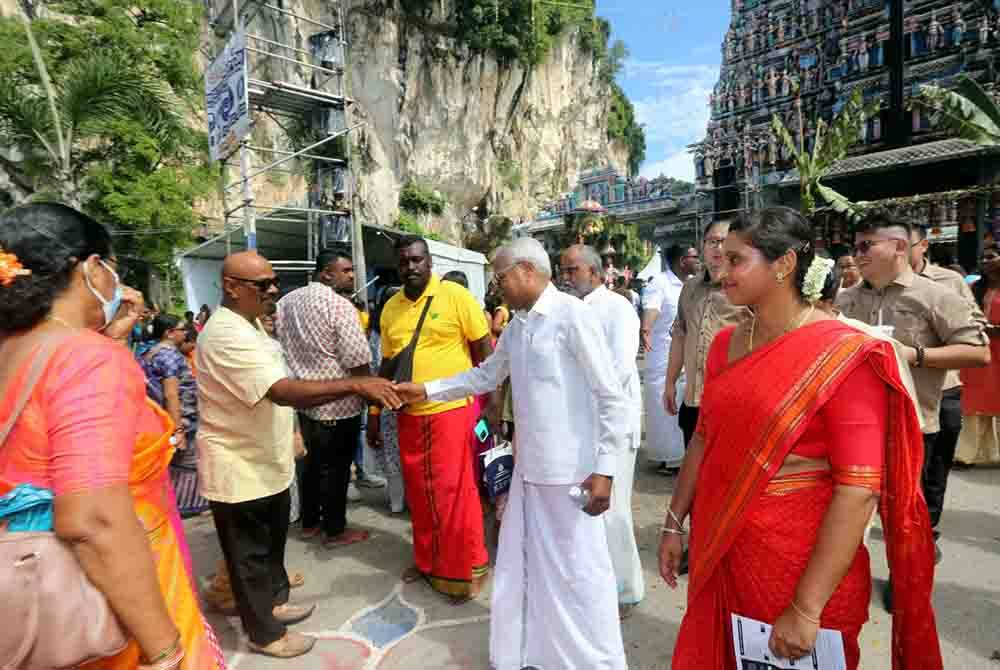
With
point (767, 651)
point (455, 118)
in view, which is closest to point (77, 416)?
point (767, 651)

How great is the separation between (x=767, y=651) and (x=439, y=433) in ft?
6.80

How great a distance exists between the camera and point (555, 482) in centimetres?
229

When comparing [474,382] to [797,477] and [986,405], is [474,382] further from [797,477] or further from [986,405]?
[986,405]

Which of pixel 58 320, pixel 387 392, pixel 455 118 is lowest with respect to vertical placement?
pixel 387 392

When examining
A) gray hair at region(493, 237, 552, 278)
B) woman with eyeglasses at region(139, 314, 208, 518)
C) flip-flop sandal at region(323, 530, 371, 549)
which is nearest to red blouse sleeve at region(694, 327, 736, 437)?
gray hair at region(493, 237, 552, 278)

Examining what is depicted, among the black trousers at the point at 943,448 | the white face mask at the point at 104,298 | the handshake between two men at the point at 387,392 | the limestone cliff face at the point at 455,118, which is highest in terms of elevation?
the limestone cliff face at the point at 455,118

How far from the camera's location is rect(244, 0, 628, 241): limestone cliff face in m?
28.3

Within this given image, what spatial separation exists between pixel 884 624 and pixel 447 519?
2232mm

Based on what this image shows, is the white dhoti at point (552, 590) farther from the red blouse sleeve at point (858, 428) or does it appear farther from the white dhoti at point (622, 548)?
the red blouse sleeve at point (858, 428)

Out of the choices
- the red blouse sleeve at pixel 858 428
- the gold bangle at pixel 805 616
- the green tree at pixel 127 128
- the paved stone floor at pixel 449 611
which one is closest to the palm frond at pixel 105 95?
the green tree at pixel 127 128

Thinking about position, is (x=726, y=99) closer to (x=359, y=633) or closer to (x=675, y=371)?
(x=675, y=371)

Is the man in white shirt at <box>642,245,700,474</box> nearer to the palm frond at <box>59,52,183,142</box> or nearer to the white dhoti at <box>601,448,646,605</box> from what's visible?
the white dhoti at <box>601,448,646,605</box>

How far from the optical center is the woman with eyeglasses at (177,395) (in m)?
4.44

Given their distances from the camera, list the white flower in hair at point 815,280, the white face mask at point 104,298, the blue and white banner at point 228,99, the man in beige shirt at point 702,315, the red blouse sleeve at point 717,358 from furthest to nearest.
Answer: the blue and white banner at point 228,99
the man in beige shirt at point 702,315
the red blouse sleeve at point 717,358
the white flower in hair at point 815,280
the white face mask at point 104,298
